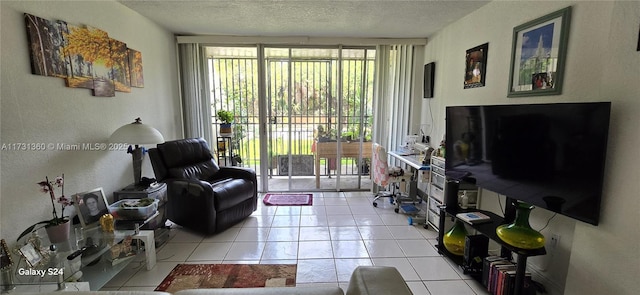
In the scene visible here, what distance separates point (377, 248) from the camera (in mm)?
2633

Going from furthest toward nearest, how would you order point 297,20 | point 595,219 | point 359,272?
point 297,20 → point 595,219 → point 359,272

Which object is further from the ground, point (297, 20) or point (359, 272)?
point (297, 20)

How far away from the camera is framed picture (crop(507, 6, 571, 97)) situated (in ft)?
6.04

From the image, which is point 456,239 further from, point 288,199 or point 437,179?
point 288,199

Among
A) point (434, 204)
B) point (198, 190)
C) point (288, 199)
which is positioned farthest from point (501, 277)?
point (288, 199)

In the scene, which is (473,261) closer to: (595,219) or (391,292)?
(595,219)

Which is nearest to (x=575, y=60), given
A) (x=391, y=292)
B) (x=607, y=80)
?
(x=607, y=80)

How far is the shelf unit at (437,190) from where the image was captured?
2.65 m

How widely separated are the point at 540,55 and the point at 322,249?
2.36 meters

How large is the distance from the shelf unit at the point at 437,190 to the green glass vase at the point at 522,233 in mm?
805

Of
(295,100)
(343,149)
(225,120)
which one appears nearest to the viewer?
(225,120)

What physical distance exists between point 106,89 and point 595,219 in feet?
12.2

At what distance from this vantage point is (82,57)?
7.39 ft

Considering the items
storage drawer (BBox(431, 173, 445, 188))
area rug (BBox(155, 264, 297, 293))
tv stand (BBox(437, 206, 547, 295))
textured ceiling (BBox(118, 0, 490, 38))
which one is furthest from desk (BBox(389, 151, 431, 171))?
area rug (BBox(155, 264, 297, 293))
